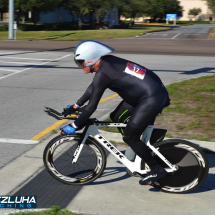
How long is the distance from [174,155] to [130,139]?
62 cm

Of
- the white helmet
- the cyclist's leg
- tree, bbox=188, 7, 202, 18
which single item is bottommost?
the cyclist's leg

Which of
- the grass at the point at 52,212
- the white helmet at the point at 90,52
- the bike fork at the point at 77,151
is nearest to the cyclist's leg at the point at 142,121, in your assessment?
the bike fork at the point at 77,151

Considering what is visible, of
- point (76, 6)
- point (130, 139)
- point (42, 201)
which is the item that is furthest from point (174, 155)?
point (76, 6)

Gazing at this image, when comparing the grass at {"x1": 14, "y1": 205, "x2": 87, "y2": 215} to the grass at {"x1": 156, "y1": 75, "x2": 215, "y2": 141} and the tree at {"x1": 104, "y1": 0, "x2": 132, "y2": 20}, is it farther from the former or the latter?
the tree at {"x1": 104, "y1": 0, "x2": 132, "y2": 20}

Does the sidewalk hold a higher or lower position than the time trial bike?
lower

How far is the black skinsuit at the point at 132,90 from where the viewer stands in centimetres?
368

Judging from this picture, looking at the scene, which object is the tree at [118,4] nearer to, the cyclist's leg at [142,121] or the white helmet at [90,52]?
the white helmet at [90,52]

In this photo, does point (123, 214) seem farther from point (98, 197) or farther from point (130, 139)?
point (130, 139)

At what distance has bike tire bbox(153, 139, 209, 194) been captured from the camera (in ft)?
13.5

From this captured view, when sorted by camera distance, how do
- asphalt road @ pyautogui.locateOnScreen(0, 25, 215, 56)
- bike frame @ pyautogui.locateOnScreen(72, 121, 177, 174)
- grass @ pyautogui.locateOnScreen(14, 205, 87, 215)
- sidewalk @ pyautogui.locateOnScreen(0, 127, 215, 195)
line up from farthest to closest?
1. asphalt road @ pyautogui.locateOnScreen(0, 25, 215, 56)
2. sidewalk @ pyautogui.locateOnScreen(0, 127, 215, 195)
3. bike frame @ pyautogui.locateOnScreen(72, 121, 177, 174)
4. grass @ pyautogui.locateOnScreen(14, 205, 87, 215)

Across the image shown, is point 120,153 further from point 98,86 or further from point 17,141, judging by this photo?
point 17,141

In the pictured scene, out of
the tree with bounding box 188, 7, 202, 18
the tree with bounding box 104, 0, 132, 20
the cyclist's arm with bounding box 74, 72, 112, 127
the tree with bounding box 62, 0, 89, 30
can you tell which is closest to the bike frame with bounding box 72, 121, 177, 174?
the cyclist's arm with bounding box 74, 72, 112, 127

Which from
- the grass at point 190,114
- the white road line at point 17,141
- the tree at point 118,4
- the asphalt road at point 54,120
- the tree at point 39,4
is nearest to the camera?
the asphalt road at point 54,120

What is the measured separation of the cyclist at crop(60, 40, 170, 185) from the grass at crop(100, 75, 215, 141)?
A: 2.27 metres
